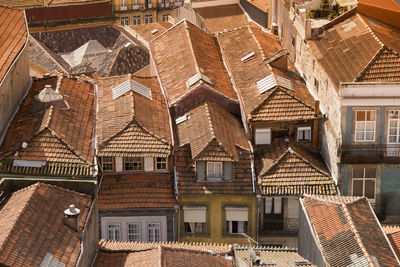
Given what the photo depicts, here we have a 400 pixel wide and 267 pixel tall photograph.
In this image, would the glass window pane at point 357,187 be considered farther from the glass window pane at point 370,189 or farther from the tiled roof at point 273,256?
the tiled roof at point 273,256

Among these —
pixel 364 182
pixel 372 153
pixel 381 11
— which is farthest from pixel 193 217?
pixel 381 11

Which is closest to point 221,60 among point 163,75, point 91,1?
point 163,75

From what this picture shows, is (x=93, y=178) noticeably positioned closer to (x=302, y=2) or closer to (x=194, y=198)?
(x=194, y=198)

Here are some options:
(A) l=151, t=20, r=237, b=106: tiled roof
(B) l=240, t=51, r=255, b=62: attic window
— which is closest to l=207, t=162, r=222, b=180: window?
(A) l=151, t=20, r=237, b=106: tiled roof

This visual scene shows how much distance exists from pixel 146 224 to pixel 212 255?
10786 mm

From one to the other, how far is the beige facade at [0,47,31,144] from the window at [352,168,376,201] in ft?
90.5

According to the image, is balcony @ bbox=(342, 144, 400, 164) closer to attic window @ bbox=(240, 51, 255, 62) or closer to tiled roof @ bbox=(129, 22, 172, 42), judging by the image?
attic window @ bbox=(240, 51, 255, 62)

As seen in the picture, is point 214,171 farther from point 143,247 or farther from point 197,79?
point 143,247

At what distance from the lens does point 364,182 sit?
7538 cm

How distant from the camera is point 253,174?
7481 cm

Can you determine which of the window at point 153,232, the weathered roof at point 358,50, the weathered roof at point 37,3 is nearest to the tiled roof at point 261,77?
the weathered roof at point 358,50

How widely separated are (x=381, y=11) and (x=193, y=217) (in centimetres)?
2502

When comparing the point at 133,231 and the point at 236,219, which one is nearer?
the point at 133,231

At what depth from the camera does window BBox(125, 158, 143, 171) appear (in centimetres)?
7544
